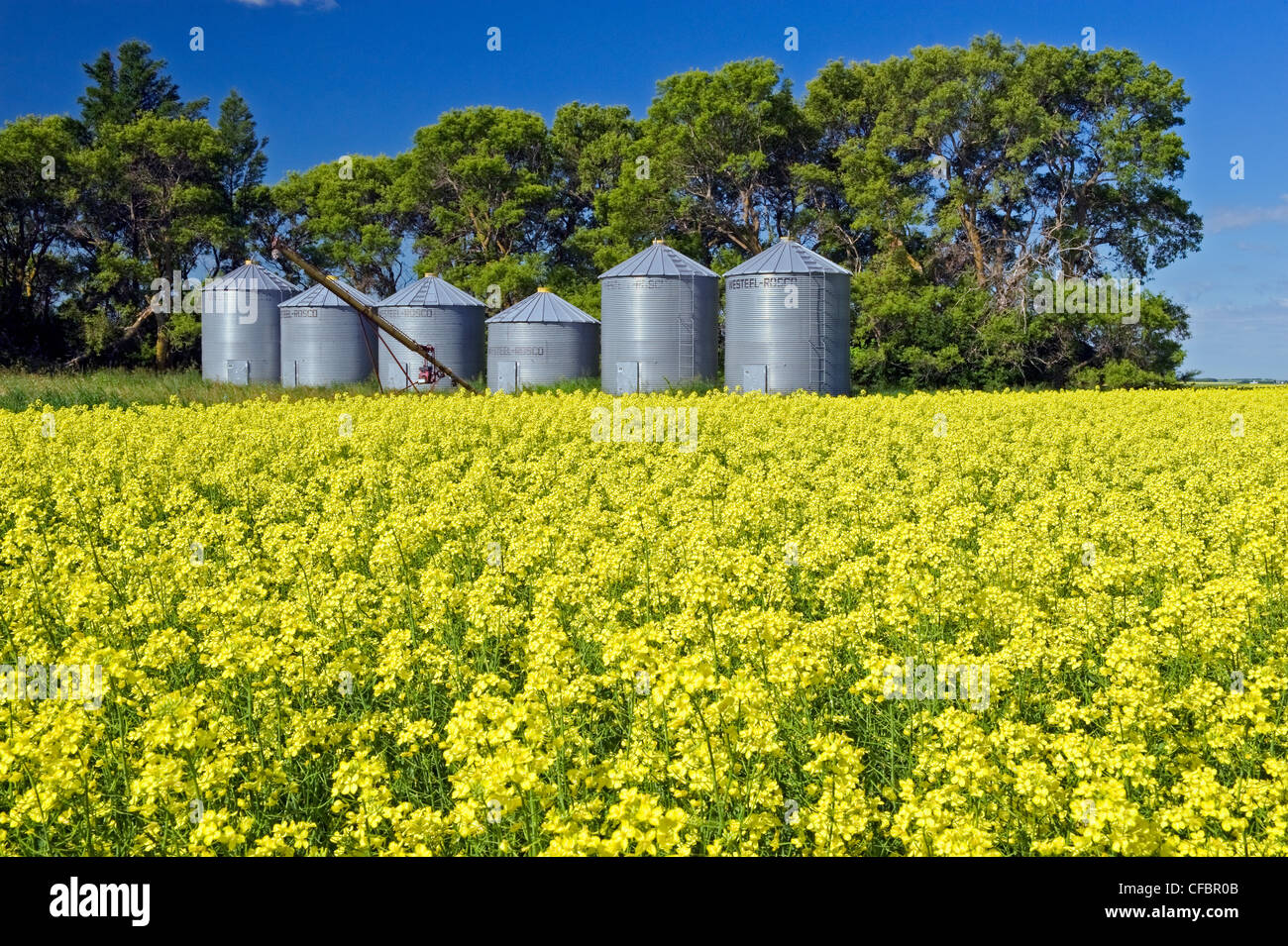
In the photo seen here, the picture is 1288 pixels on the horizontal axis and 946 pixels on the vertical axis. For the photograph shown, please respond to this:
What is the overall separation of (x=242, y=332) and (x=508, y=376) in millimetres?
14833

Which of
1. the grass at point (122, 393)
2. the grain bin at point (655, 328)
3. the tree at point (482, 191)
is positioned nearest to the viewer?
the grass at point (122, 393)

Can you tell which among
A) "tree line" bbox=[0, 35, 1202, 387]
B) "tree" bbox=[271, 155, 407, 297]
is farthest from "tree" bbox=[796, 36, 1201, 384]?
"tree" bbox=[271, 155, 407, 297]

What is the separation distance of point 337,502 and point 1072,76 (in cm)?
4618

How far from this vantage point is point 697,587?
616 centimetres

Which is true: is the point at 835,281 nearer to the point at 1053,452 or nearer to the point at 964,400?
the point at 964,400

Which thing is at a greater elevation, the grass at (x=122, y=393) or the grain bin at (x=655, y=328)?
the grain bin at (x=655, y=328)

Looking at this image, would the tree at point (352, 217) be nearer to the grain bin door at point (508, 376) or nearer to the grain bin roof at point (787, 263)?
the grain bin door at point (508, 376)

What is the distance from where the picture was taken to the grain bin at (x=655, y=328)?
1467 inches

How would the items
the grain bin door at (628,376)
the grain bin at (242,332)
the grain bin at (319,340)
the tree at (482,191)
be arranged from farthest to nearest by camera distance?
the tree at (482,191), the grain bin at (242,332), the grain bin at (319,340), the grain bin door at (628,376)

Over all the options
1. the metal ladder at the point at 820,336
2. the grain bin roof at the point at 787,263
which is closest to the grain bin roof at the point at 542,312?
the grain bin roof at the point at 787,263

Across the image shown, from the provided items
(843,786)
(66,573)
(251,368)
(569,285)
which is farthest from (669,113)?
(843,786)

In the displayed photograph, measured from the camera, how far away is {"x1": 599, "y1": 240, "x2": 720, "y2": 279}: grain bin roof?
37.8m

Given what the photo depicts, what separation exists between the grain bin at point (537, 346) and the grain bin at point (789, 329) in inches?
304

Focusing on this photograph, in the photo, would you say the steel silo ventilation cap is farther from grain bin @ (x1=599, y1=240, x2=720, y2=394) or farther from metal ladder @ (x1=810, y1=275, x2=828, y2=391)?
metal ladder @ (x1=810, y1=275, x2=828, y2=391)
